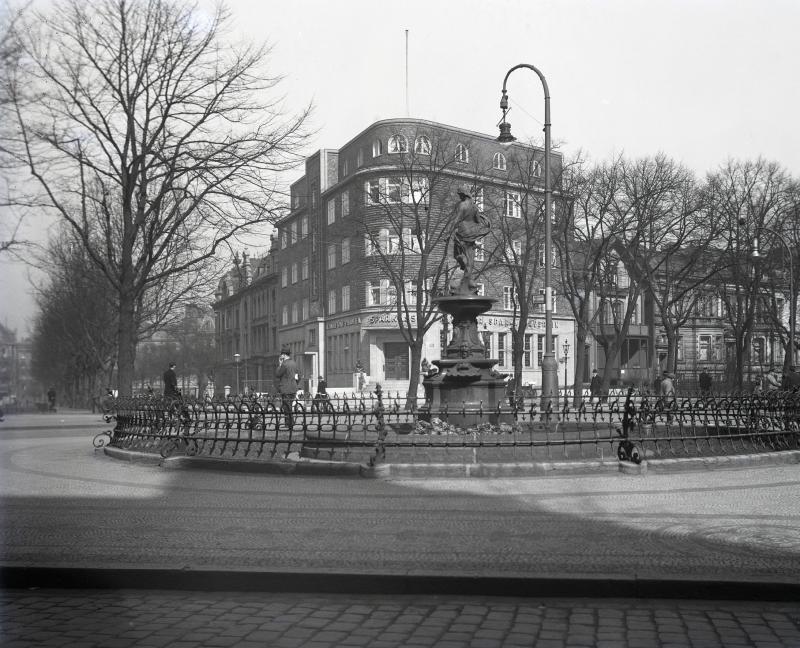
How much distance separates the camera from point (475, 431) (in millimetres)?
14070

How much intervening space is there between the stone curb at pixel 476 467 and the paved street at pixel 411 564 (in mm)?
1284

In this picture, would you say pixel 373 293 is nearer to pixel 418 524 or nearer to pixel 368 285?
pixel 368 285

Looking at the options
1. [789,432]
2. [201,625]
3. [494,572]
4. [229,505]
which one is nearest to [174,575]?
[201,625]

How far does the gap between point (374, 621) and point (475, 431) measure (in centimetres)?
872

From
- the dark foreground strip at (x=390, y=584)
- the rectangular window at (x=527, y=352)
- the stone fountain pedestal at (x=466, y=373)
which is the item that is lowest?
the dark foreground strip at (x=390, y=584)

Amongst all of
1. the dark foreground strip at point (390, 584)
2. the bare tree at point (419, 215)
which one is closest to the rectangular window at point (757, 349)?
the bare tree at point (419, 215)

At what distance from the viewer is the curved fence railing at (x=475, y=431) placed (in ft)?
42.4

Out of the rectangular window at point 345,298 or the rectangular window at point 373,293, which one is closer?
the rectangular window at point 373,293

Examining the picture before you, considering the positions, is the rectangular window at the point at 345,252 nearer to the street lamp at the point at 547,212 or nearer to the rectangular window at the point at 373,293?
the rectangular window at the point at 373,293

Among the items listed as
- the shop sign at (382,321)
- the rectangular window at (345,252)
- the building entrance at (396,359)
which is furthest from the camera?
the rectangular window at (345,252)

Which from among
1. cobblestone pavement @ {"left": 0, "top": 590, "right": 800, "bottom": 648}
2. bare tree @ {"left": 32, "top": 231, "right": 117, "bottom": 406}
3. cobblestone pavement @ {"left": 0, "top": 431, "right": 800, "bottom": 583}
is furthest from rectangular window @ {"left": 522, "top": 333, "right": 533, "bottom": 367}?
cobblestone pavement @ {"left": 0, "top": 590, "right": 800, "bottom": 648}

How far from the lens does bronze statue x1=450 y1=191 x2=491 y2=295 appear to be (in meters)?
17.0

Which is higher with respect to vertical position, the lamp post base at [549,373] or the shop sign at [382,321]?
the shop sign at [382,321]

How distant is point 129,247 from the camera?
20453 millimetres
